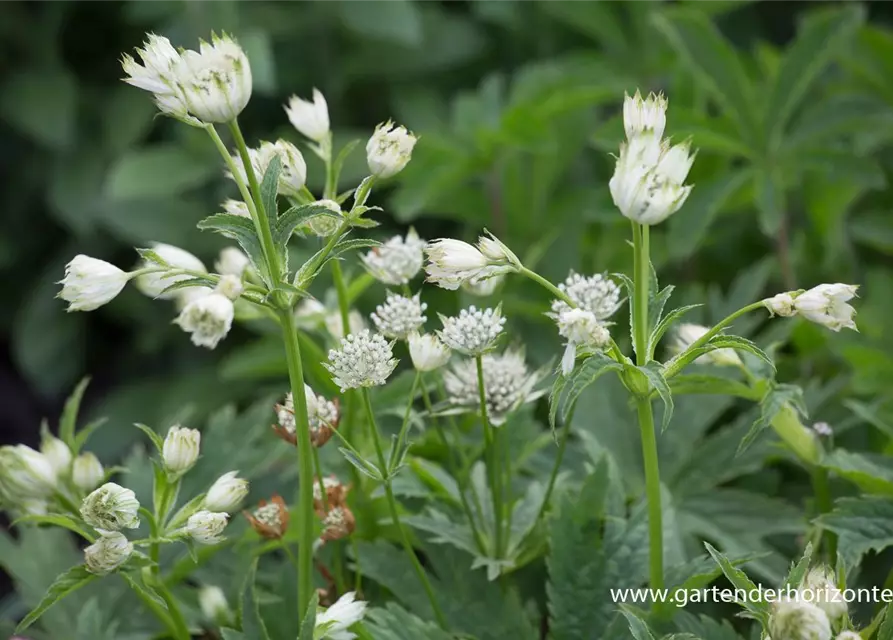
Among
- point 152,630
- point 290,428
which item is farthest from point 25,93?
point 290,428

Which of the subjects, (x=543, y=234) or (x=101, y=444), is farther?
(x=101, y=444)

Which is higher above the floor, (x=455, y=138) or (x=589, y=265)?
(x=455, y=138)

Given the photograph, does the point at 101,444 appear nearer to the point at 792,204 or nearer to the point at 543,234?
the point at 543,234

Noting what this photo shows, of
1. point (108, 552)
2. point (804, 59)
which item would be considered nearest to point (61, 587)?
point (108, 552)

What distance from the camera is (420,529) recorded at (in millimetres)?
826

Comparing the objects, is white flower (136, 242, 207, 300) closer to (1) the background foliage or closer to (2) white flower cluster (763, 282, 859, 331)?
(1) the background foliage

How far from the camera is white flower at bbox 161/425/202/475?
2.19 ft

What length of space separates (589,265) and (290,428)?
0.83 meters

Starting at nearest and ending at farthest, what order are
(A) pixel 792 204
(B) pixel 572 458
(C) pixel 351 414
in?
(C) pixel 351 414 → (B) pixel 572 458 → (A) pixel 792 204

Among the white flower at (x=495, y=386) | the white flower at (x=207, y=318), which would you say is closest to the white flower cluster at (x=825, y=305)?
the white flower at (x=495, y=386)

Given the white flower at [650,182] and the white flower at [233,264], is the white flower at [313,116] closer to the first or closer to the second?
the white flower at [233,264]

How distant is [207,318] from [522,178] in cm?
105

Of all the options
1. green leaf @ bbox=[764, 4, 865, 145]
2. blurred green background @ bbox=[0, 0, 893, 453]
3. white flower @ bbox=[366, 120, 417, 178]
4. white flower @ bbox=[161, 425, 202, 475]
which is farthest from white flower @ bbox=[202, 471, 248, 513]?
green leaf @ bbox=[764, 4, 865, 145]

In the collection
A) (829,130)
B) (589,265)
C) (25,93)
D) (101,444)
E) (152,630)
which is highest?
(25,93)
